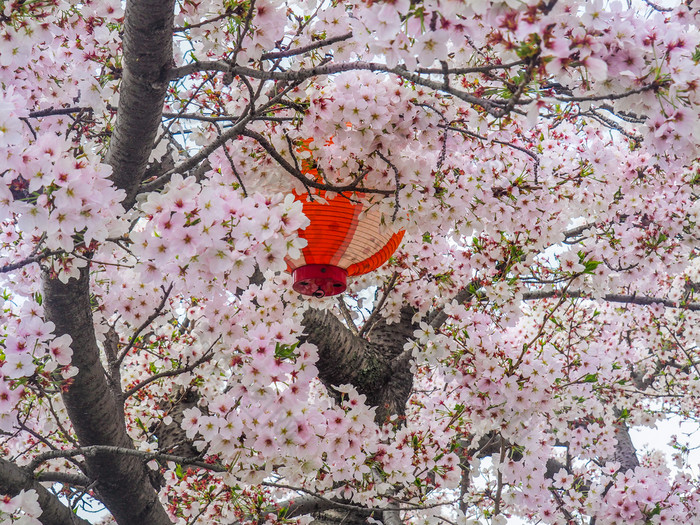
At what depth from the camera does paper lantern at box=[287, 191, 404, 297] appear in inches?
92.2

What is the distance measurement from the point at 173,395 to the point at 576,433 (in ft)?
14.0

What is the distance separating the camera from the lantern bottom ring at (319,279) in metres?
2.44

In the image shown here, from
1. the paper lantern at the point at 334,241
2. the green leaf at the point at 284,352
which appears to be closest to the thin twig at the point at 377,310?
the paper lantern at the point at 334,241

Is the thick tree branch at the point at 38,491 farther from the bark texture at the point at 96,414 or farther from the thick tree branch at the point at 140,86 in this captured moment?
the thick tree branch at the point at 140,86

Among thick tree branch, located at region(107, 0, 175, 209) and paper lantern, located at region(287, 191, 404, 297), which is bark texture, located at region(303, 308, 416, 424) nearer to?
paper lantern, located at region(287, 191, 404, 297)

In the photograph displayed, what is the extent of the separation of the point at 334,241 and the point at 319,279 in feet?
0.62

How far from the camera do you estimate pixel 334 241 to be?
2383 millimetres

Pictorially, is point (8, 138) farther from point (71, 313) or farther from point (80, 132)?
point (80, 132)

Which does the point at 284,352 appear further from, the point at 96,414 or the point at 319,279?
the point at 96,414

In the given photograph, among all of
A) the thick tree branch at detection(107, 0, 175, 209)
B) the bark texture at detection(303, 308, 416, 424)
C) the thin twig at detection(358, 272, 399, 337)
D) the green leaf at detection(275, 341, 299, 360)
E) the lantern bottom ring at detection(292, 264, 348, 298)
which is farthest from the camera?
the thin twig at detection(358, 272, 399, 337)

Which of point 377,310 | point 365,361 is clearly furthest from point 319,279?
point 365,361

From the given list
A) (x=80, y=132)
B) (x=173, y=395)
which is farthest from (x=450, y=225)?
(x=173, y=395)

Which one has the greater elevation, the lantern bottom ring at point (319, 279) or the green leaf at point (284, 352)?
the lantern bottom ring at point (319, 279)

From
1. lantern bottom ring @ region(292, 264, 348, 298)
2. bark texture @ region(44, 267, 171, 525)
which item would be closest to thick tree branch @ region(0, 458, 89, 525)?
bark texture @ region(44, 267, 171, 525)
